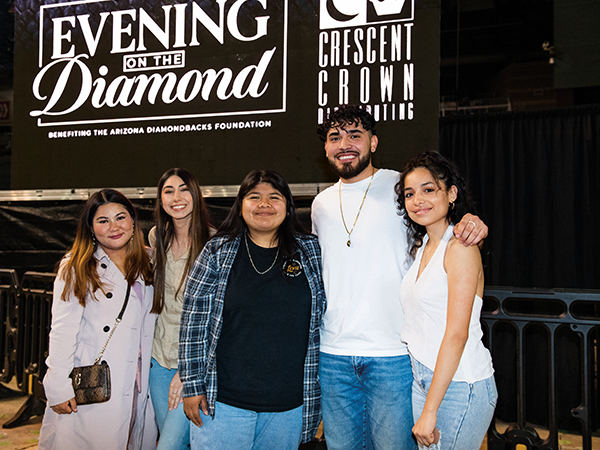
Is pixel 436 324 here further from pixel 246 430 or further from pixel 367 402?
pixel 246 430

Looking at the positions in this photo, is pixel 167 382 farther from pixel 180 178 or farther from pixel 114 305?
pixel 180 178

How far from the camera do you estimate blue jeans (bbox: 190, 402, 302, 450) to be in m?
2.10

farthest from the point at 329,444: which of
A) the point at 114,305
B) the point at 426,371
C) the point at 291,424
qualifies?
the point at 114,305

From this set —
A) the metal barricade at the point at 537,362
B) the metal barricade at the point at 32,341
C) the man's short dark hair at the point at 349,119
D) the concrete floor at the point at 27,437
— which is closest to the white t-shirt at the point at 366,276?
the man's short dark hair at the point at 349,119

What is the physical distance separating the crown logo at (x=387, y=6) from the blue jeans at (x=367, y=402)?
3.24m

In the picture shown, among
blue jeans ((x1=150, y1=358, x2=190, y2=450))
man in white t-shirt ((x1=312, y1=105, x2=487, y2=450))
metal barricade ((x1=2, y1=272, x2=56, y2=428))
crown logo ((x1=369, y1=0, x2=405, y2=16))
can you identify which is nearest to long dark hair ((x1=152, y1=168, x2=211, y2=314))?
blue jeans ((x1=150, y1=358, x2=190, y2=450))

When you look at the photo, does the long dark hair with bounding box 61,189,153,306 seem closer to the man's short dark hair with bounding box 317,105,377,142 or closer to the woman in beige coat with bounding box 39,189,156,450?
the woman in beige coat with bounding box 39,189,156,450

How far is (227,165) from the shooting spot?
469 cm

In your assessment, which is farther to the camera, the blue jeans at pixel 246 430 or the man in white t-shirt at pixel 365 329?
the man in white t-shirt at pixel 365 329

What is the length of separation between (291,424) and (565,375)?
3.41m

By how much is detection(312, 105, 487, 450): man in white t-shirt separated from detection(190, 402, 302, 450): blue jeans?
23cm

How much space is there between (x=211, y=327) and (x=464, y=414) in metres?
1.13

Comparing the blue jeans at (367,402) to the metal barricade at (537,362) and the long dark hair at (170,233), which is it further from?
the metal barricade at (537,362)

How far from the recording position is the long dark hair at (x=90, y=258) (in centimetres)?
245
